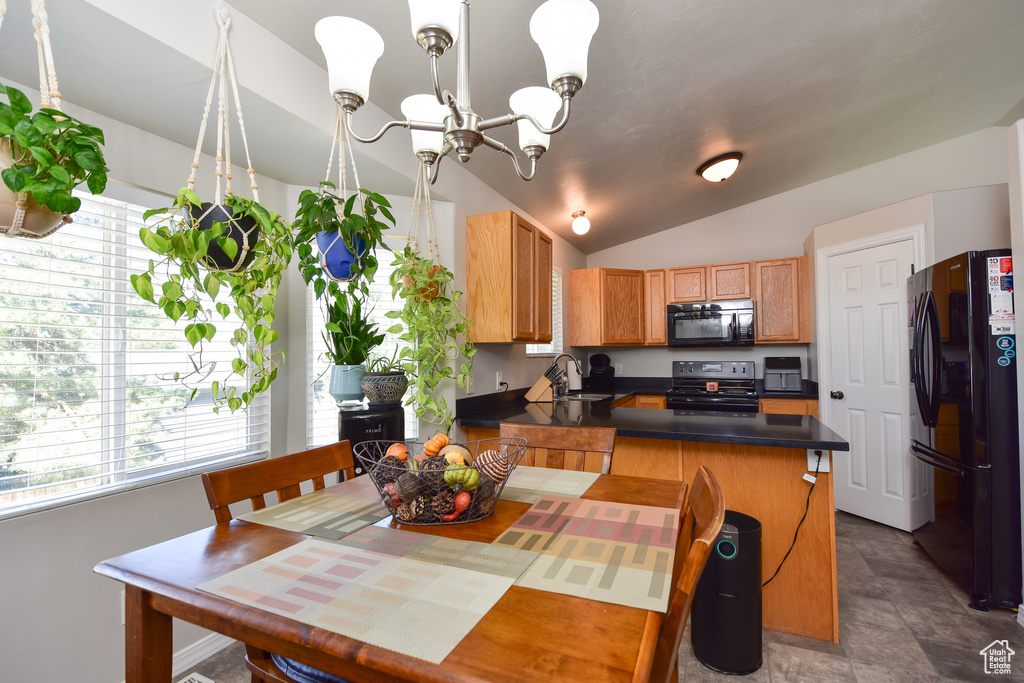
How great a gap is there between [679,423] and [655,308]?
278 centimetres

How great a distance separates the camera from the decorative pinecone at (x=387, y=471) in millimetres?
1145

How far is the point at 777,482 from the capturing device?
6.93 ft

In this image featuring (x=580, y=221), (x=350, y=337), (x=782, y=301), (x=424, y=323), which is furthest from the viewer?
(x=782, y=301)

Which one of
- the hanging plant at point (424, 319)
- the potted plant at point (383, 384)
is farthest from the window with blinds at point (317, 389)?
the potted plant at point (383, 384)

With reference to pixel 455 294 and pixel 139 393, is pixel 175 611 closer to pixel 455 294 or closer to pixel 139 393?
pixel 139 393

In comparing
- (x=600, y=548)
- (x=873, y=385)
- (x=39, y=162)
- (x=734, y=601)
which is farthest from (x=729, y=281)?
(x=39, y=162)

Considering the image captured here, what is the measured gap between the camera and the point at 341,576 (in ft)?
2.77

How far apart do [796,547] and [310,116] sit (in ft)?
8.90

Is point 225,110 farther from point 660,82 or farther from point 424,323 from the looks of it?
point 660,82

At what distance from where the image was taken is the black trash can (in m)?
1.81

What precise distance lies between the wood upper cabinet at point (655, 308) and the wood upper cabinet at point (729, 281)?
46 centimetres

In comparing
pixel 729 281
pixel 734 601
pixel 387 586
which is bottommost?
pixel 734 601

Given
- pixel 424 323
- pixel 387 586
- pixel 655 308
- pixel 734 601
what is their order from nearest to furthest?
pixel 387 586
pixel 734 601
pixel 424 323
pixel 655 308

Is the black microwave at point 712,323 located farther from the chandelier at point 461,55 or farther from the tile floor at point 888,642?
the chandelier at point 461,55
